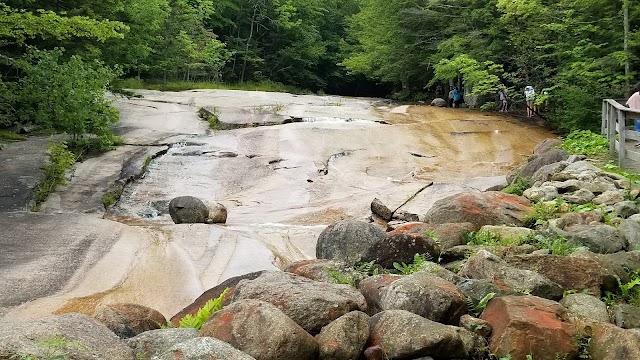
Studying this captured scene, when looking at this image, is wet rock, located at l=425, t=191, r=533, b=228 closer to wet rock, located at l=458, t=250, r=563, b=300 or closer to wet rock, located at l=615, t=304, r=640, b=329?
wet rock, located at l=458, t=250, r=563, b=300

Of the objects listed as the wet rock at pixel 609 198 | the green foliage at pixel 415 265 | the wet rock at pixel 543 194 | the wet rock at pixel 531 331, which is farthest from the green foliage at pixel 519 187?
the wet rock at pixel 531 331

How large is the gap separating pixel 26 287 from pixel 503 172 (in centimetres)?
1229

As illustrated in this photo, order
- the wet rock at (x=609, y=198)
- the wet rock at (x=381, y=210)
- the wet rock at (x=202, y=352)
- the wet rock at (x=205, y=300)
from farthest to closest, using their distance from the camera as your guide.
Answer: the wet rock at (x=381, y=210) → the wet rock at (x=609, y=198) → the wet rock at (x=205, y=300) → the wet rock at (x=202, y=352)

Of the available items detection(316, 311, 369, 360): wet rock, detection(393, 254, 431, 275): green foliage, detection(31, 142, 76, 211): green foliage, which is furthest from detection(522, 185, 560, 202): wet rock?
detection(31, 142, 76, 211): green foliage

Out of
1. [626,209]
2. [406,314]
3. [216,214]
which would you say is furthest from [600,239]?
[216,214]

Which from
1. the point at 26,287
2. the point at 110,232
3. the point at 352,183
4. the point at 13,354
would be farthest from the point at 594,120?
the point at 13,354

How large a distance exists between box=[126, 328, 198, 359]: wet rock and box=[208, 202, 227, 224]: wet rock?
7.18m

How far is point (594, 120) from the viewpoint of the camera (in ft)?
61.7

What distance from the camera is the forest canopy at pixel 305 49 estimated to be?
15.0 metres

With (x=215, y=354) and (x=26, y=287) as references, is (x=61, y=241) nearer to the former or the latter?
(x=26, y=287)

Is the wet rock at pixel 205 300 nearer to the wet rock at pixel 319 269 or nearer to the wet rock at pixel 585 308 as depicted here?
the wet rock at pixel 319 269

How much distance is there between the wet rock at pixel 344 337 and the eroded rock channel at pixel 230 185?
352cm

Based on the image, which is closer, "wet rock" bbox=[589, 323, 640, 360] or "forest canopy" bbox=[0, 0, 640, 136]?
"wet rock" bbox=[589, 323, 640, 360]

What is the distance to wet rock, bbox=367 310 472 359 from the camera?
14.8 ft
